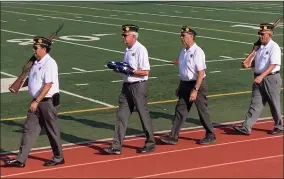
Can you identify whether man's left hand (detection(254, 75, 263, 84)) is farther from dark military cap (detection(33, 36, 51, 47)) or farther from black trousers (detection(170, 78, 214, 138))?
dark military cap (detection(33, 36, 51, 47))

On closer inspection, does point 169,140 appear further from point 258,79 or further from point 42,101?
point 42,101

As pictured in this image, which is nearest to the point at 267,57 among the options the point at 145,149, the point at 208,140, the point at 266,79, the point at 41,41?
the point at 266,79

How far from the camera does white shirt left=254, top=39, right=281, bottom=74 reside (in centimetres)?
1233

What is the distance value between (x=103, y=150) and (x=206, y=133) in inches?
67.5

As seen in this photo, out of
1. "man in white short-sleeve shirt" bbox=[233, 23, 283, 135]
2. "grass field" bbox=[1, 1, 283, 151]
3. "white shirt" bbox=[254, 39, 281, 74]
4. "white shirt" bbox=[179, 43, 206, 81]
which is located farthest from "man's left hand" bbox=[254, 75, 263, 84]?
"grass field" bbox=[1, 1, 283, 151]

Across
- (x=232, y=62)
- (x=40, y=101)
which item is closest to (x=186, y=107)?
(x=40, y=101)

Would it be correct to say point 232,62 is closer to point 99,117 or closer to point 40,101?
point 99,117

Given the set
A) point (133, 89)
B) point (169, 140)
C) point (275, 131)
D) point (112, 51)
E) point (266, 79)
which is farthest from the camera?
point (112, 51)

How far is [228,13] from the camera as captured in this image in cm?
3781

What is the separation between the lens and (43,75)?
33.7 feet

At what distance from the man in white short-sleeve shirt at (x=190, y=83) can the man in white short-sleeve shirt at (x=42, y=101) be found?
211cm

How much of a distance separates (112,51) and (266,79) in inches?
466

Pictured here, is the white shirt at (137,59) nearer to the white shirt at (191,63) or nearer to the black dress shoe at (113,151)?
the white shirt at (191,63)

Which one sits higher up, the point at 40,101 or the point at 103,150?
the point at 40,101
